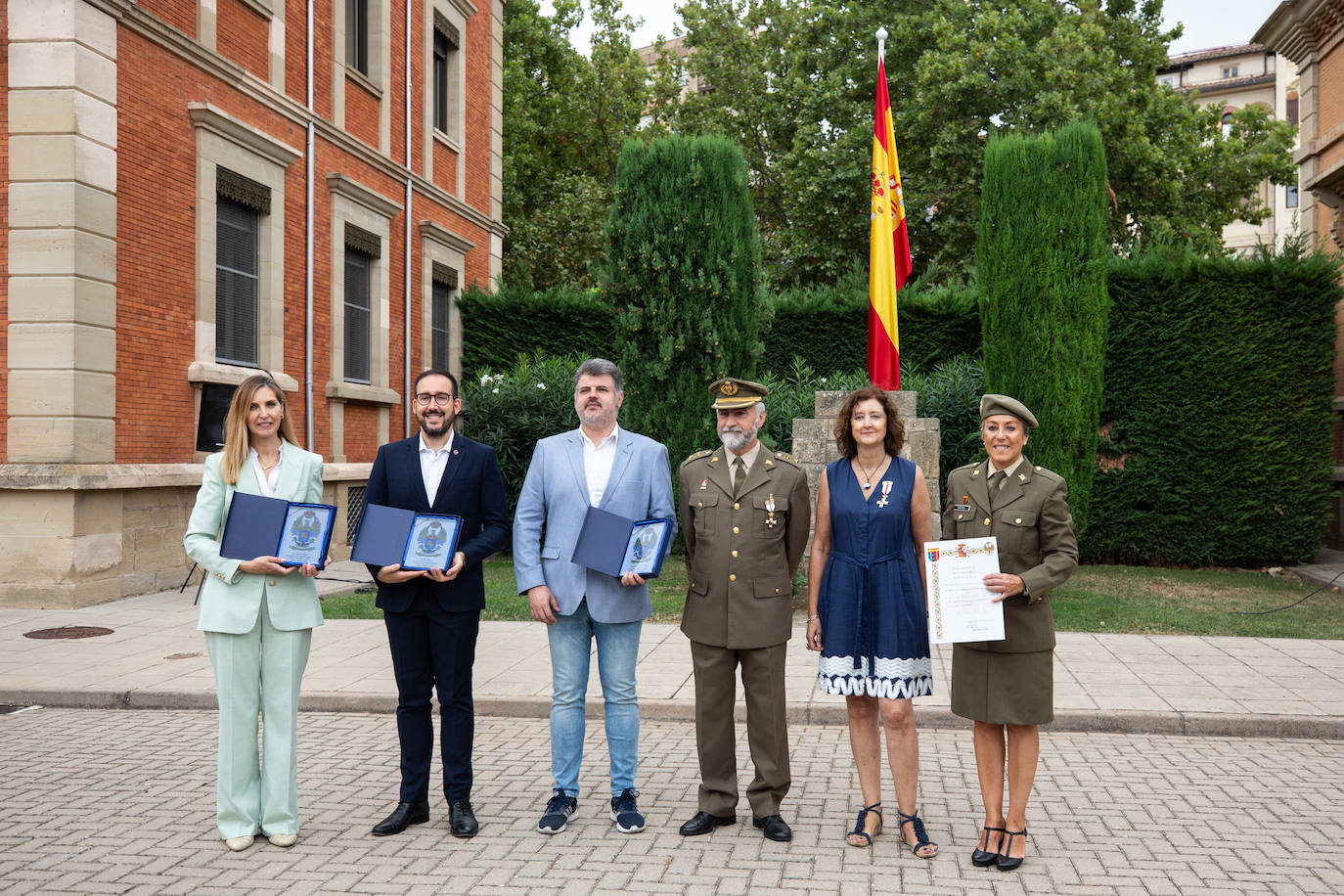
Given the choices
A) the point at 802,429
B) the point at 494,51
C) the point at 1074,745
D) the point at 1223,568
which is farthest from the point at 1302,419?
the point at 494,51

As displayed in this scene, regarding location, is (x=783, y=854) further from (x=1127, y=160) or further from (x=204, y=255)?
(x=1127, y=160)

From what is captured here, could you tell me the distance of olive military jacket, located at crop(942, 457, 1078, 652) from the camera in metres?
4.48

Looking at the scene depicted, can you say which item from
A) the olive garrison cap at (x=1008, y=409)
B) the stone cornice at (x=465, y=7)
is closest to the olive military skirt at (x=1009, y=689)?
the olive garrison cap at (x=1008, y=409)

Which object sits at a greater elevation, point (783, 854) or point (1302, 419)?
point (1302, 419)

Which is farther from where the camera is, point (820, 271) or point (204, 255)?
point (820, 271)

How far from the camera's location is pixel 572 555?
496 centimetres

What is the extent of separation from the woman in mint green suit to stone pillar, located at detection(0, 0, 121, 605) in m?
7.01

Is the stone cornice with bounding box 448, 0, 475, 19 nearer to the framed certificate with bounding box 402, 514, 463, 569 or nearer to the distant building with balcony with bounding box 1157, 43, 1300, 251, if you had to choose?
the framed certificate with bounding box 402, 514, 463, 569

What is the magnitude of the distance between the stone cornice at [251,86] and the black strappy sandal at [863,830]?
10.9m

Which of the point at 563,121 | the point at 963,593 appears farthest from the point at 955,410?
the point at 563,121

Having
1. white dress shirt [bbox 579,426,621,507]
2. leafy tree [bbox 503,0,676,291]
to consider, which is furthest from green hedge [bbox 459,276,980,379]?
leafy tree [bbox 503,0,676,291]

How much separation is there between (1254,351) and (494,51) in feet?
49.3

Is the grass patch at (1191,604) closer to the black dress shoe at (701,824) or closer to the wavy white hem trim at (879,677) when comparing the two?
the wavy white hem trim at (879,677)

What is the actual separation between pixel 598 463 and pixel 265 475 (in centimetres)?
151
